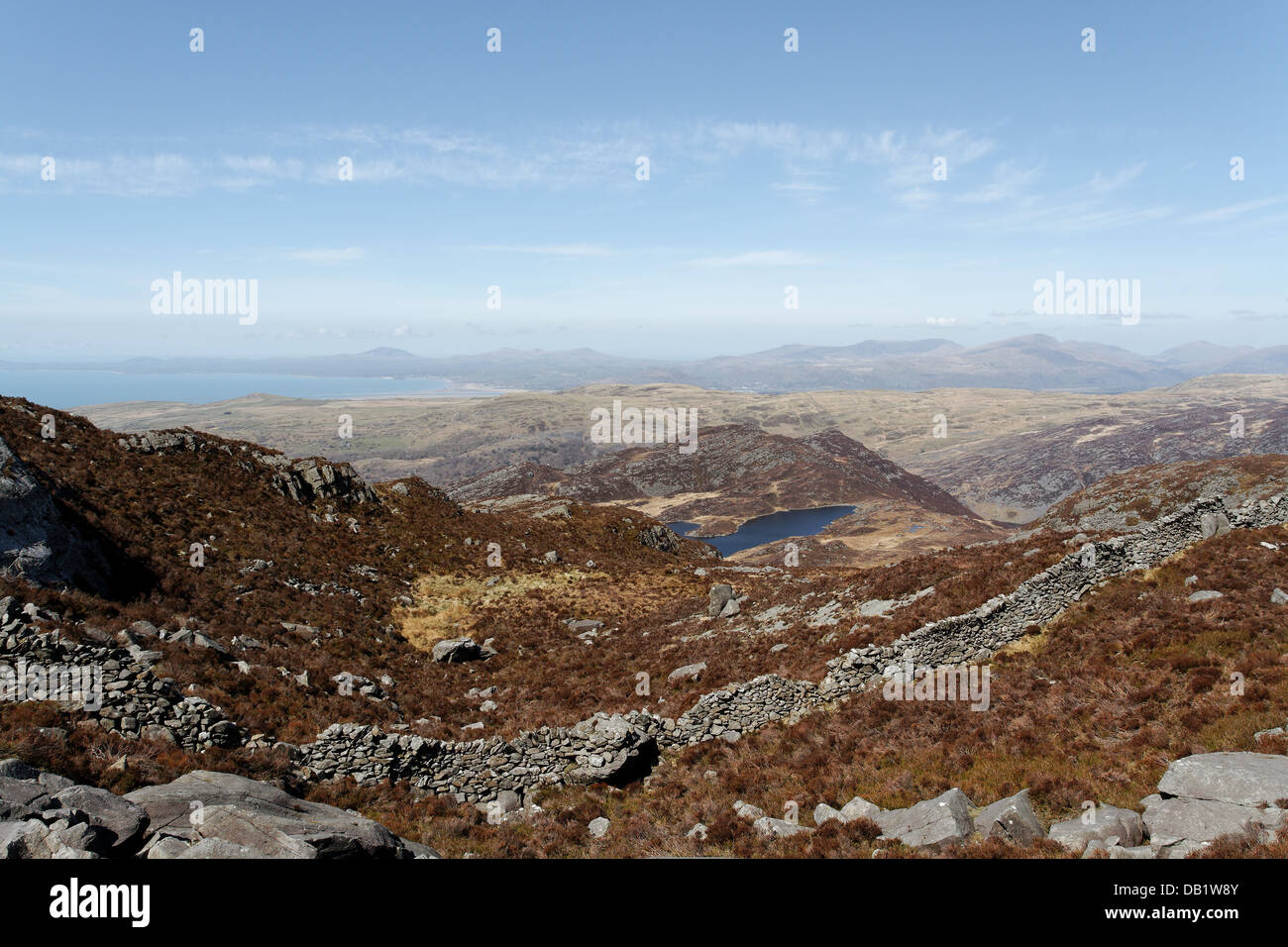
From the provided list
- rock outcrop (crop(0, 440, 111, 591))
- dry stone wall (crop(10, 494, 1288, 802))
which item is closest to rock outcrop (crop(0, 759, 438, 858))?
dry stone wall (crop(10, 494, 1288, 802))

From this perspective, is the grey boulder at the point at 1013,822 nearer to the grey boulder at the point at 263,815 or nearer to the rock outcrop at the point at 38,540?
the grey boulder at the point at 263,815

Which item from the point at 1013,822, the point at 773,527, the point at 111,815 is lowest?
the point at 773,527

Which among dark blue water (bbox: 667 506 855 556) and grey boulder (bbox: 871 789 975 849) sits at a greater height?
grey boulder (bbox: 871 789 975 849)

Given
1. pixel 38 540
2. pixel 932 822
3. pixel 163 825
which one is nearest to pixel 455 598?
pixel 38 540

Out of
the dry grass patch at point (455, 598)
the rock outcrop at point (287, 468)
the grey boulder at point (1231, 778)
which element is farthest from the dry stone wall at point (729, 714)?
the rock outcrop at point (287, 468)

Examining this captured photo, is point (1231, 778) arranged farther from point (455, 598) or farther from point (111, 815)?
point (455, 598)

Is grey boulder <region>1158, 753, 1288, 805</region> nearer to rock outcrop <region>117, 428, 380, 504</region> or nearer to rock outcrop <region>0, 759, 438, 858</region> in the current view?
rock outcrop <region>0, 759, 438, 858</region>
